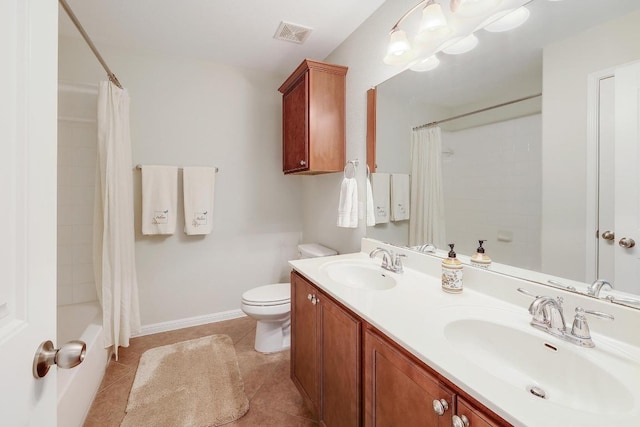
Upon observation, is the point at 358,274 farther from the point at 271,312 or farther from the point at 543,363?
the point at 543,363

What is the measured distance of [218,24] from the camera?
78.6 inches

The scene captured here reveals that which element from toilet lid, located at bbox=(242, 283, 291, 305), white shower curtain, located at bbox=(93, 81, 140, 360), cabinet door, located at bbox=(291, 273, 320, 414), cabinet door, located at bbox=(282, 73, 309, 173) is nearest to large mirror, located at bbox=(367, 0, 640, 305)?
cabinet door, located at bbox=(291, 273, 320, 414)

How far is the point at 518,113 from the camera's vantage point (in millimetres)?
1105

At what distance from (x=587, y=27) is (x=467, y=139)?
0.51 m

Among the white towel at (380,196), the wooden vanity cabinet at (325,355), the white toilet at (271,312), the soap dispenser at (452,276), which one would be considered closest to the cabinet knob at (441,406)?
the wooden vanity cabinet at (325,355)

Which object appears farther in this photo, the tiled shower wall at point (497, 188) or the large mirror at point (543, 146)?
the tiled shower wall at point (497, 188)

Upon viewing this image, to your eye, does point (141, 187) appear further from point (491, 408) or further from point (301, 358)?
point (491, 408)

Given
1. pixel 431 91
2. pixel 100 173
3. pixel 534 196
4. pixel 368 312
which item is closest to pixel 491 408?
pixel 368 312

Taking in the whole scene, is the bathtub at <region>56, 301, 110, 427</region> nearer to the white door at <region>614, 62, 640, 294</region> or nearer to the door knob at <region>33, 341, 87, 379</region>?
the door knob at <region>33, 341, 87, 379</region>

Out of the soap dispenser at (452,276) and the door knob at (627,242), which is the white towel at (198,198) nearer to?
the soap dispenser at (452,276)

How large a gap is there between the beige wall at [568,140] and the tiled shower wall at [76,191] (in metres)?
2.86

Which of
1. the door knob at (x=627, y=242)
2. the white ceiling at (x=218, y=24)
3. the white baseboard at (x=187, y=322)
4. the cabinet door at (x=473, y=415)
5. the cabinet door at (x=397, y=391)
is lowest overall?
the white baseboard at (x=187, y=322)

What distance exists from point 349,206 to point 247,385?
1308mm

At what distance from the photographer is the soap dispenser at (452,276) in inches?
46.7
